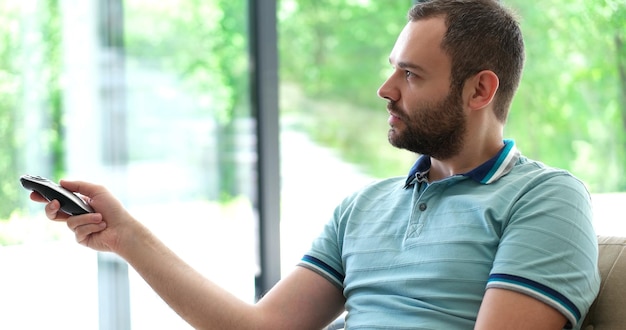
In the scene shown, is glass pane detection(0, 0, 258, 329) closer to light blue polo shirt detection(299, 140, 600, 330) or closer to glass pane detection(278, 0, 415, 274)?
glass pane detection(278, 0, 415, 274)

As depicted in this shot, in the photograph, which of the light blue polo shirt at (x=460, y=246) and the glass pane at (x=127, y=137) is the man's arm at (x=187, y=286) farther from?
the glass pane at (x=127, y=137)

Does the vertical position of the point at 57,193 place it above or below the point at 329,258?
above

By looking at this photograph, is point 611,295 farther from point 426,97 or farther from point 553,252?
point 426,97

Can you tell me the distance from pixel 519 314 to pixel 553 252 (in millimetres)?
136

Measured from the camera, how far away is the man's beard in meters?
1.67

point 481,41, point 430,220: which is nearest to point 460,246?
point 430,220

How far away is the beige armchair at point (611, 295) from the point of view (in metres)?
1.50

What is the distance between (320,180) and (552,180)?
193 centimetres

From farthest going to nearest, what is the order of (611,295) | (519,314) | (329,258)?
(329,258) → (611,295) → (519,314)

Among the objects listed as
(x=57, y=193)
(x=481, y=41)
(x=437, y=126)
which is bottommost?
(x=57, y=193)

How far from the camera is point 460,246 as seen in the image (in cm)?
154

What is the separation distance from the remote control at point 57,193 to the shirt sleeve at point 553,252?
0.86 meters

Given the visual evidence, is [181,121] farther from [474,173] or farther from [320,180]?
[474,173]

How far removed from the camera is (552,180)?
153 centimetres
